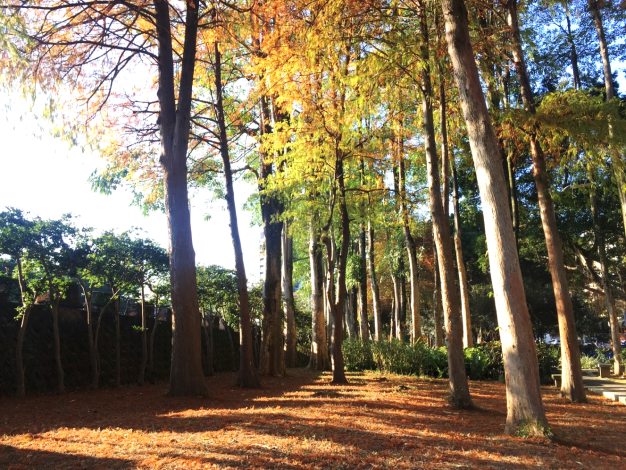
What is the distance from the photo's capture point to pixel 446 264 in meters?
7.83

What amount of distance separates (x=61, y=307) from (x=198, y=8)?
25.9 feet

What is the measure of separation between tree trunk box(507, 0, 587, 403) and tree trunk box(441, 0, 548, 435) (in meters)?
3.64

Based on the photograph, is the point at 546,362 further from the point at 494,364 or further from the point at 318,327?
the point at 318,327

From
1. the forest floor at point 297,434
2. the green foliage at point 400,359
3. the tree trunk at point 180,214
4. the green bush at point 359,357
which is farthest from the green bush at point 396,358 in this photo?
the tree trunk at point 180,214

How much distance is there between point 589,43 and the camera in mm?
17234

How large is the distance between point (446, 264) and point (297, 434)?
402cm

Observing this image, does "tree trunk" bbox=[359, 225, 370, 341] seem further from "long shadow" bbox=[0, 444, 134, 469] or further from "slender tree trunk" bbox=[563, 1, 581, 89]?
"long shadow" bbox=[0, 444, 134, 469]

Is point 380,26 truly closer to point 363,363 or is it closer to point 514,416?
point 514,416

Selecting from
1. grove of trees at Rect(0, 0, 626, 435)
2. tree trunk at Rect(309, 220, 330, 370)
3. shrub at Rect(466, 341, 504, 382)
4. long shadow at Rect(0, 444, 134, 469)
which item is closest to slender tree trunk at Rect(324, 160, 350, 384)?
grove of trees at Rect(0, 0, 626, 435)

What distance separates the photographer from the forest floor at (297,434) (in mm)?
4184

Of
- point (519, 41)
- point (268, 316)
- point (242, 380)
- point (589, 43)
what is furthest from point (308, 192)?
point (589, 43)

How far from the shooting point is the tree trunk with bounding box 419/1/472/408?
24.7ft

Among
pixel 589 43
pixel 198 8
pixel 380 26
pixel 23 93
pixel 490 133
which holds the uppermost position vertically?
pixel 589 43

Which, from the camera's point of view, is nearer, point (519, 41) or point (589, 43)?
point (519, 41)
